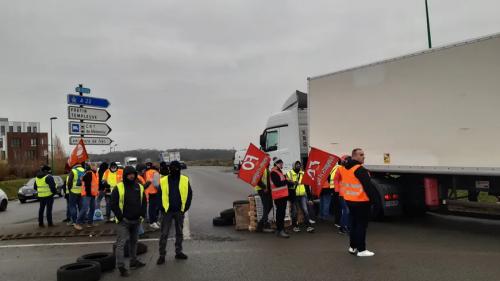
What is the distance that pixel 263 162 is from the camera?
1074 centimetres

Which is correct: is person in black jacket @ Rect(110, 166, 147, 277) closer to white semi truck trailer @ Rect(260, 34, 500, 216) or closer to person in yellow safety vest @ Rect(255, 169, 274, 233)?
person in yellow safety vest @ Rect(255, 169, 274, 233)

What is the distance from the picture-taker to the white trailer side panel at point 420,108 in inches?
355

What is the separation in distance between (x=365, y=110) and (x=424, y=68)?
1.98 m

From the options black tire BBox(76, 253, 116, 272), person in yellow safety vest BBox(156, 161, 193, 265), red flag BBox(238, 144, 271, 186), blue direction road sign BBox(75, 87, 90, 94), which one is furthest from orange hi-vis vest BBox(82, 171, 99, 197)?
person in yellow safety vest BBox(156, 161, 193, 265)

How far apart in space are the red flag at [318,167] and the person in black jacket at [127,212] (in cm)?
451

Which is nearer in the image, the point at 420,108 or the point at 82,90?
the point at 420,108

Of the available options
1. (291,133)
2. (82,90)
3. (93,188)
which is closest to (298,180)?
(291,133)

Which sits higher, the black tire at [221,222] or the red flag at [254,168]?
the red flag at [254,168]

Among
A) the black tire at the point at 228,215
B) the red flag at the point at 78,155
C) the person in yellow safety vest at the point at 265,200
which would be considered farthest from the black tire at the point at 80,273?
the red flag at the point at 78,155

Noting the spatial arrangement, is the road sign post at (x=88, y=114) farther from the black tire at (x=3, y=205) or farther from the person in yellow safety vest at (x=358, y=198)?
the black tire at (x=3, y=205)

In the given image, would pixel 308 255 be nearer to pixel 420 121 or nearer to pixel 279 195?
pixel 279 195

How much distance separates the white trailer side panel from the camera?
902 centimetres

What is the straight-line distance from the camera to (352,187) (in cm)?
784

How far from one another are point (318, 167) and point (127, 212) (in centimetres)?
499
